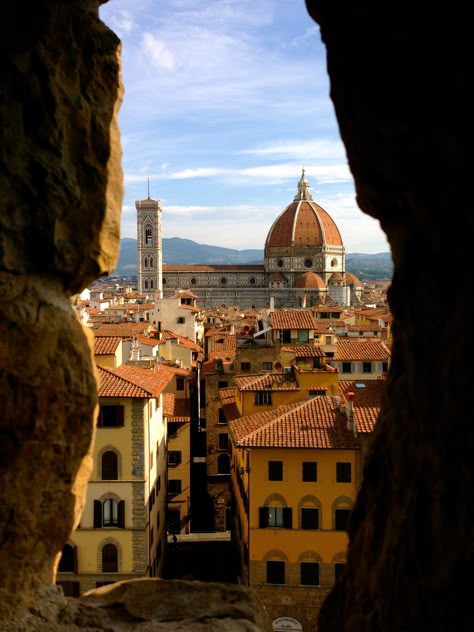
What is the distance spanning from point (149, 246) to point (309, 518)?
110654 millimetres

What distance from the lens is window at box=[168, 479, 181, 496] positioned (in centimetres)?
2285

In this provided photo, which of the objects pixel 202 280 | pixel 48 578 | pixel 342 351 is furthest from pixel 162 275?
pixel 48 578

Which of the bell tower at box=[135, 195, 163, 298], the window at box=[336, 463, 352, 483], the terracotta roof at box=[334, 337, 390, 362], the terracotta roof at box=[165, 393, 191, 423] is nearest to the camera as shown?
the window at box=[336, 463, 352, 483]

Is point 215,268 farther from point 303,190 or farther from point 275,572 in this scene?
point 275,572

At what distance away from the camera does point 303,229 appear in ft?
437

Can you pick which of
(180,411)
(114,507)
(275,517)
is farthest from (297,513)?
(180,411)

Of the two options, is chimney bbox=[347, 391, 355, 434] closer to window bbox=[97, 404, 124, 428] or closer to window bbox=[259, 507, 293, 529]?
window bbox=[259, 507, 293, 529]

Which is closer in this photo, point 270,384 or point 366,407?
point 366,407

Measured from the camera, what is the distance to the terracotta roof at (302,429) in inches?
626

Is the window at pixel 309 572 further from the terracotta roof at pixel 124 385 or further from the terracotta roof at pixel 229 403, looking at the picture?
the terracotta roof at pixel 229 403

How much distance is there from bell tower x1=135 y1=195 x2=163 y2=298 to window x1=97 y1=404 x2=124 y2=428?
107340 mm

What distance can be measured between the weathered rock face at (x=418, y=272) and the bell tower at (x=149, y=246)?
11966cm

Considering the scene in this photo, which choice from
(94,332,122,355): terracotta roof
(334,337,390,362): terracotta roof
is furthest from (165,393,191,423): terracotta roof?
(334,337,390,362): terracotta roof

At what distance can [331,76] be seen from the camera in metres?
4.43
